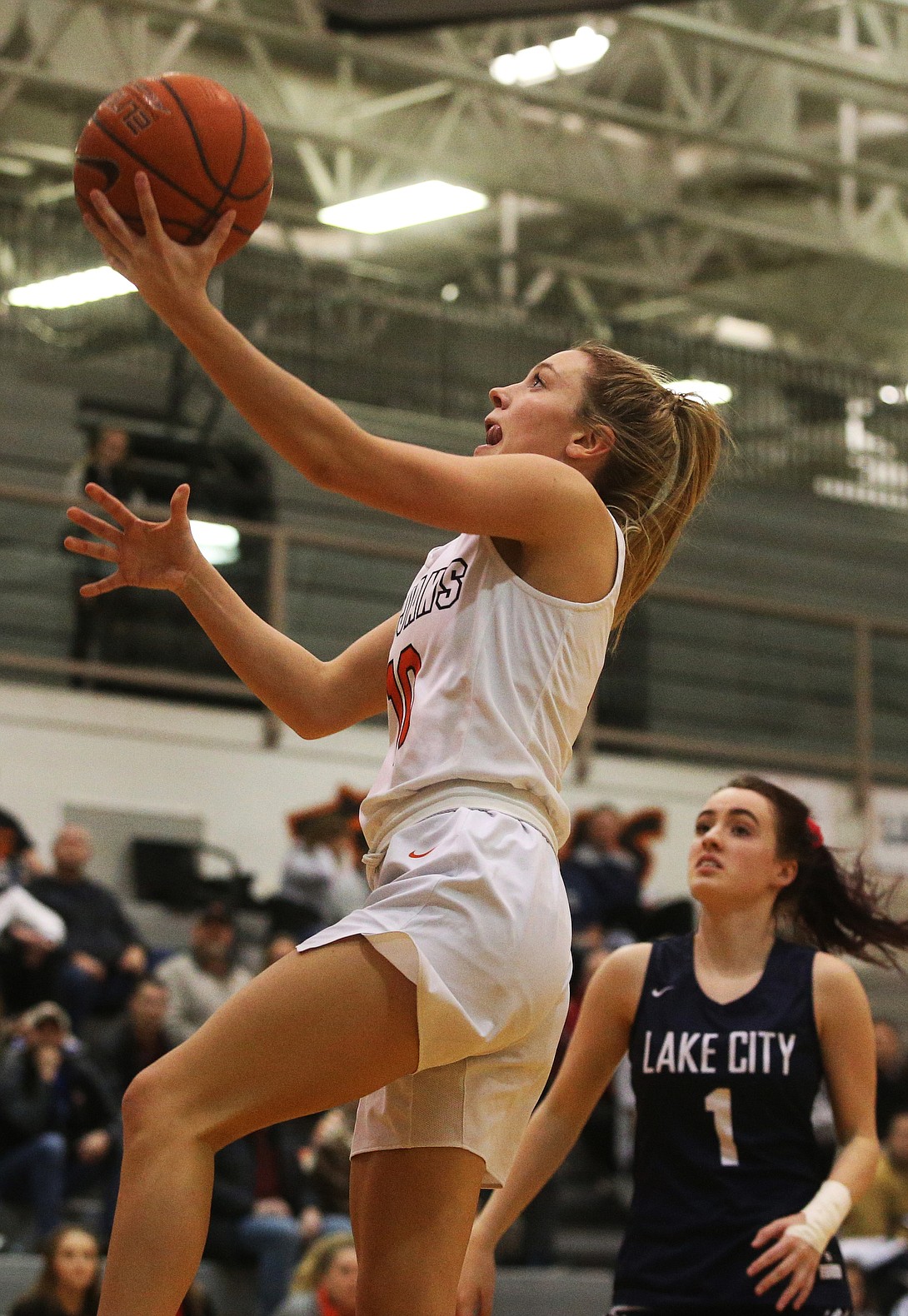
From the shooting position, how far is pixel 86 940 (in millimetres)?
9773

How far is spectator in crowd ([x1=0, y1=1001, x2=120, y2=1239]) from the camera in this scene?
8461 millimetres

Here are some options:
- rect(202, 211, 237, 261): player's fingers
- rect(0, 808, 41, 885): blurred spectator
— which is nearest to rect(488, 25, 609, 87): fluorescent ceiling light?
rect(0, 808, 41, 885): blurred spectator

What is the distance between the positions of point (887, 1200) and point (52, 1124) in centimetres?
411

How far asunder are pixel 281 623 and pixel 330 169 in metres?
7.87

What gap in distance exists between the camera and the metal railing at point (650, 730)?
11.7 m

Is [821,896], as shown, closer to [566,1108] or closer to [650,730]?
[566,1108]

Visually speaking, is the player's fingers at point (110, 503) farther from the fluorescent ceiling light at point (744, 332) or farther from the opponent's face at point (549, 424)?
the fluorescent ceiling light at point (744, 332)

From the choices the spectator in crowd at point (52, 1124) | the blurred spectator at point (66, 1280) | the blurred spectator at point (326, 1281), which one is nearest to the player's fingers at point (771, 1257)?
the blurred spectator at point (66, 1280)

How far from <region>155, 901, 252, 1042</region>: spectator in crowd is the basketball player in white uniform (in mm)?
6323

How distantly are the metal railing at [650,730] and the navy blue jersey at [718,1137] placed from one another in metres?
7.64

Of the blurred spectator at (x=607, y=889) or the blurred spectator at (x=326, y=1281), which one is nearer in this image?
the blurred spectator at (x=326, y=1281)

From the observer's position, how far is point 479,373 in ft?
52.4

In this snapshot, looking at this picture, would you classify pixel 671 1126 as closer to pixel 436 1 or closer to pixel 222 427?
pixel 436 1

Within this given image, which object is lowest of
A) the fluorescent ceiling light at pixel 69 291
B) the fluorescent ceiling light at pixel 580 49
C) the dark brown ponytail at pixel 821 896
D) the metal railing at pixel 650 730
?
the dark brown ponytail at pixel 821 896
